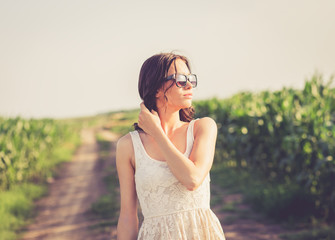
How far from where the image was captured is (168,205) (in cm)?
180

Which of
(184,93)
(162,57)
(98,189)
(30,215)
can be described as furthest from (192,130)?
(98,189)

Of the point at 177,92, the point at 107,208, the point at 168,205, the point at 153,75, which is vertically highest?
the point at 153,75

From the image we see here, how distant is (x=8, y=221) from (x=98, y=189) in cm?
263

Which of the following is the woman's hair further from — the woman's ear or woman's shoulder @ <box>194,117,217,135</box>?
woman's shoulder @ <box>194,117,217,135</box>

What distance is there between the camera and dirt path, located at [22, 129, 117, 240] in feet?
21.0

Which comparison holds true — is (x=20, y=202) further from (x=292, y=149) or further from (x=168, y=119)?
(x=168, y=119)

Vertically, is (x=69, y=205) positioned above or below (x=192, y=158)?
below

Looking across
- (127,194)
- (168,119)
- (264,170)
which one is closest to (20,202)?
(264,170)

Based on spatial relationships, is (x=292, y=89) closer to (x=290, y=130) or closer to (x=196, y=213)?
(x=290, y=130)

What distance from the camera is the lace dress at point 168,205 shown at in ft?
5.85

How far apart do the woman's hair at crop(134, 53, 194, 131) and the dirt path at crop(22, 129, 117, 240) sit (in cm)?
451

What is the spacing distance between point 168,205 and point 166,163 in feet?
0.70

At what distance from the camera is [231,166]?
1075cm

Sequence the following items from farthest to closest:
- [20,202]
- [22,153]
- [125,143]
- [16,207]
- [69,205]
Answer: [22,153] < [69,205] < [20,202] < [16,207] < [125,143]
